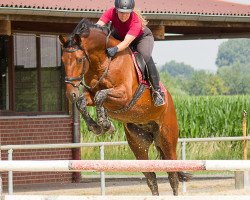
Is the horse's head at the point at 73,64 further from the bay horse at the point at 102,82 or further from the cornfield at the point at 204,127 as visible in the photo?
the cornfield at the point at 204,127

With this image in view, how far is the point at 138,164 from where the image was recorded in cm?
796

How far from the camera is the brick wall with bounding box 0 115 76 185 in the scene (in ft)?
57.8

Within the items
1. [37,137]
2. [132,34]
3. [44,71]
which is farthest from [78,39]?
[44,71]

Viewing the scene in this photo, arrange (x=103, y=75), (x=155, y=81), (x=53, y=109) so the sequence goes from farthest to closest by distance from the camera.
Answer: (x=53, y=109) → (x=155, y=81) → (x=103, y=75)

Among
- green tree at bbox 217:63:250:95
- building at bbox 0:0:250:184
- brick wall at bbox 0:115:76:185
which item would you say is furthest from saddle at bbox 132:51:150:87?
green tree at bbox 217:63:250:95

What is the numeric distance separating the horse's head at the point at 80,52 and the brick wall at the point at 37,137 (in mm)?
6536

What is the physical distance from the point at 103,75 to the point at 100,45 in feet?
1.13

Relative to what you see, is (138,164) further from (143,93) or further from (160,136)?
(160,136)

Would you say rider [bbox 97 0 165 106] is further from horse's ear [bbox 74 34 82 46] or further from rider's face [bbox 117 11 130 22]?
horse's ear [bbox 74 34 82 46]

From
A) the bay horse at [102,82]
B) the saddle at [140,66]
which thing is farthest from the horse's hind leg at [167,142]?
the saddle at [140,66]

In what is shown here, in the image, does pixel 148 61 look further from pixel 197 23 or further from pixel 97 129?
pixel 197 23

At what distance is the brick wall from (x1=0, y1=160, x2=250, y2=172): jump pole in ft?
30.7

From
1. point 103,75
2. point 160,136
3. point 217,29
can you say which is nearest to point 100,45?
point 103,75

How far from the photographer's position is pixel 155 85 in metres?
12.0
